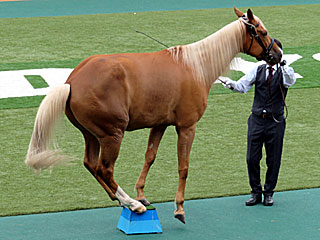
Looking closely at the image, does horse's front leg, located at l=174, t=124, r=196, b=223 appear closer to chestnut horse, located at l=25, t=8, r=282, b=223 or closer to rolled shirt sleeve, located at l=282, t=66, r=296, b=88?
chestnut horse, located at l=25, t=8, r=282, b=223

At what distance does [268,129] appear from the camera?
6.32 m

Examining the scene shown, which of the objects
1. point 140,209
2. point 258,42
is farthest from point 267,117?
point 140,209

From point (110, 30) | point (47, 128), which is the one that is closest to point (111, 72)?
point (47, 128)

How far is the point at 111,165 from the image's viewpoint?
18.4ft

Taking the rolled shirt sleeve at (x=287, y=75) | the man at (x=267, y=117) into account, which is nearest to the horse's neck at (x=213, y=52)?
the man at (x=267, y=117)

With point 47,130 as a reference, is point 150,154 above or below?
below

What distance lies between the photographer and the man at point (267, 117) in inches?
244

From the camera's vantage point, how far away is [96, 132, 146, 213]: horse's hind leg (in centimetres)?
552

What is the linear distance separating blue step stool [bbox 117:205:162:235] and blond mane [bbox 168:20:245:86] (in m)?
1.26

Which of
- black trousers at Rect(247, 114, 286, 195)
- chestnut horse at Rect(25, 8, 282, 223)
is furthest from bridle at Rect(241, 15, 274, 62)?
black trousers at Rect(247, 114, 286, 195)

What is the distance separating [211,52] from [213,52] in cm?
2

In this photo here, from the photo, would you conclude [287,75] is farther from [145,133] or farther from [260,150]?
[145,133]

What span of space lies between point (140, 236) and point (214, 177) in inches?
69.3

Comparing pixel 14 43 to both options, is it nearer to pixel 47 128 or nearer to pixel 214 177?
pixel 214 177
